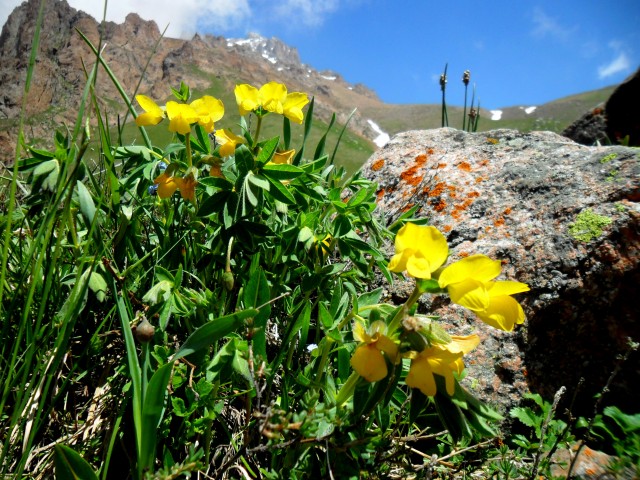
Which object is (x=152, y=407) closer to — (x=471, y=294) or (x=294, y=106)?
(x=471, y=294)

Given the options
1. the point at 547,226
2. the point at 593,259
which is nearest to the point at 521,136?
the point at 547,226

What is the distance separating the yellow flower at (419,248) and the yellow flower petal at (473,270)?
0.04m

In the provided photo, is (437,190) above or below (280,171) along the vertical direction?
above

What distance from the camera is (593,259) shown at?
6.08ft

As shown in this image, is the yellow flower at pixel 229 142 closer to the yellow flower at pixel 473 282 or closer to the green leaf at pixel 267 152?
the green leaf at pixel 267 152

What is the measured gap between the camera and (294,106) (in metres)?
1.61

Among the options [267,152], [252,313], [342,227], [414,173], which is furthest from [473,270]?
[414,173]

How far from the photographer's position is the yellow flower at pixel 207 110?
1481 mm

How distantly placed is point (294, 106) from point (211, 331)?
867 mm

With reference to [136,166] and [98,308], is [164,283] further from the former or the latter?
[136,166]

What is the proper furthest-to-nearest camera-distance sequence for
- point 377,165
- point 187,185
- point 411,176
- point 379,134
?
point 379,134
point 377,165
point 411,176
point 187,185

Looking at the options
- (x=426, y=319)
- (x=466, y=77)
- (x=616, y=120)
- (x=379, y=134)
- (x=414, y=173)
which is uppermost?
(x=379, y=134)

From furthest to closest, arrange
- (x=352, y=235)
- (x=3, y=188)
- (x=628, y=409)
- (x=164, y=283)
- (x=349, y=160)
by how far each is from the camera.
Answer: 1. (x=349, y=160)
2. (x=3, y=188)
3. (x=628, y=409)
4. (x=352, y=235)
5. (x=164, y=283)

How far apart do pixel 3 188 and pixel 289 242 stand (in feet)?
8.61
